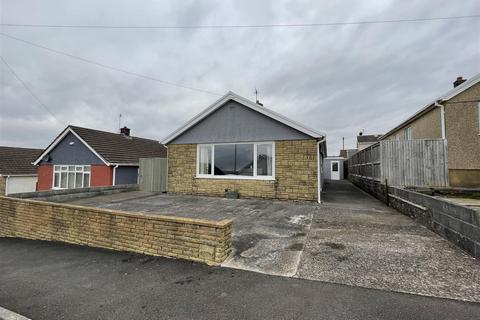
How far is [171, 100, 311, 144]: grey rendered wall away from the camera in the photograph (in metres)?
10.5

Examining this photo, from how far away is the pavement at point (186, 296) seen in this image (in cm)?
263

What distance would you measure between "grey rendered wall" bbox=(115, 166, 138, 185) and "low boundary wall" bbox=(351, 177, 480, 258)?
17174mm

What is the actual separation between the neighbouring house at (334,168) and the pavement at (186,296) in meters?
27.6

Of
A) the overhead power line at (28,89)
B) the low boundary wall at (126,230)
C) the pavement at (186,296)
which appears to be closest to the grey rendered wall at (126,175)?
the overhead power line at (28,89)

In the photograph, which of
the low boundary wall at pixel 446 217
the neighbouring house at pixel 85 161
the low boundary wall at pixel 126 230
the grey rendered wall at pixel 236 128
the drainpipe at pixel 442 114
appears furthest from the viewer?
the neighbouring house at pixel 85 161

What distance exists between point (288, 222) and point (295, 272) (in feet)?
9.98

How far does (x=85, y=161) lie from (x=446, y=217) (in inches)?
805

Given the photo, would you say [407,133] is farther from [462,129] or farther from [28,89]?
[28,89]

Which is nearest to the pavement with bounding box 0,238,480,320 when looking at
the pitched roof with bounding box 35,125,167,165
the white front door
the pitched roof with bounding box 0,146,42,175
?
the pitched roof with bounding box 35,125,167,165

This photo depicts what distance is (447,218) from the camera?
4.82 metres

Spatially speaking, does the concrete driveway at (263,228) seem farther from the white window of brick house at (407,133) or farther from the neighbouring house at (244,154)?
the white window of brick house at (407,133)

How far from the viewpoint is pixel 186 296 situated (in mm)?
3096

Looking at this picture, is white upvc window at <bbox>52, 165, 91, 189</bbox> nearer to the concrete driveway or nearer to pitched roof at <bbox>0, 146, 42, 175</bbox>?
pitched roof at <bbox>0, 146, 42, 175</bbox>

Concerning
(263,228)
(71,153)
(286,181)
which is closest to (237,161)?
(286,181)
